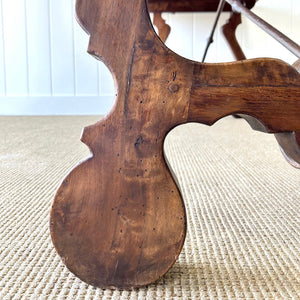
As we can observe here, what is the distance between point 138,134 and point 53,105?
69.3 inches

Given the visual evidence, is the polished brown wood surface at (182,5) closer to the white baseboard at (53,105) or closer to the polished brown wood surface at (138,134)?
the white baseboard at (53,105)

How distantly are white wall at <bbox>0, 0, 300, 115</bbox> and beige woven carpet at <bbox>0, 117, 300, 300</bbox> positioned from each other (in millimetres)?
959

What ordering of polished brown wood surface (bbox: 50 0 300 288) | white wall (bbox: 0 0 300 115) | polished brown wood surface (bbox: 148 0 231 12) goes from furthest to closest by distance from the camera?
white wall (bbox: 0 0 300 115), polished brown wood surface (bbox: 148 0 231 12), polished brown wood surface (bbox: 50 0 300 288)

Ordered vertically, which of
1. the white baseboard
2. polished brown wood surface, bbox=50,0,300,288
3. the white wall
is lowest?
the white baseboard

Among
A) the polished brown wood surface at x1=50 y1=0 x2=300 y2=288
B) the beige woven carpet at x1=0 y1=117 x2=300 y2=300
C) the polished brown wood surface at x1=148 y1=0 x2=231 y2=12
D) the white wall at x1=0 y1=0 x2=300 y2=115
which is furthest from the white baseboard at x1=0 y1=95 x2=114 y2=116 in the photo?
the polished brown wood surface at x1=50 y1=0 x2=300 y2=288

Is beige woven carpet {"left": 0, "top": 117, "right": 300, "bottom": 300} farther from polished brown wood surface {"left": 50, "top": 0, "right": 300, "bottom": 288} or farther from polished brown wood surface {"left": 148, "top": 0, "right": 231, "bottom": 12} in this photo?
polished brown wood surface {"left": 148, "top": 0, "right": 231, "bottom": 12}

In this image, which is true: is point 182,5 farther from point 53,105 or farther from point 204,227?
point 204,227

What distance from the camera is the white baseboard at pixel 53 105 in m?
2.03

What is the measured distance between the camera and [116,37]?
34 centimetres

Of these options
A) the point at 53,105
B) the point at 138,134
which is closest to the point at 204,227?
the point at 138,134

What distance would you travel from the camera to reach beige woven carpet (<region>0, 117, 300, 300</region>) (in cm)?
37

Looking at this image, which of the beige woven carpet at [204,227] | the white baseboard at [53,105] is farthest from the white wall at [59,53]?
the beige woven carpet at [204,227]

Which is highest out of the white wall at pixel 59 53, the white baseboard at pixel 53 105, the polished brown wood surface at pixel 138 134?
the polished brown wood surface at pixel 138 134

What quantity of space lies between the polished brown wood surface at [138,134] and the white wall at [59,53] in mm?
1705
